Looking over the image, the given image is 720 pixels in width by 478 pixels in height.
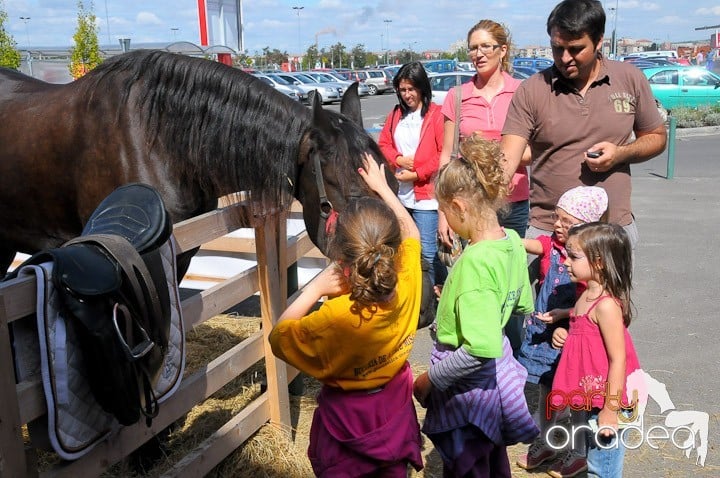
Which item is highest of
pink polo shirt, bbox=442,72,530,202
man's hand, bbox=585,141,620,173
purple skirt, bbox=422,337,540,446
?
pink polo shirt, bbox=442,72,530,202

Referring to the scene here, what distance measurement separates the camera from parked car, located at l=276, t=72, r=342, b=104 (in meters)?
33.9

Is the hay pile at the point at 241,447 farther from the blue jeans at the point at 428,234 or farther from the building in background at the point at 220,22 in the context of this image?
the building in background at the point at 220,22

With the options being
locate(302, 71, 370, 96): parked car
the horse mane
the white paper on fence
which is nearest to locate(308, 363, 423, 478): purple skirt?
the horse mane

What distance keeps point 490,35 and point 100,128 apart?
7.84 ft

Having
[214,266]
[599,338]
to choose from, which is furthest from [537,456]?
[214,266]

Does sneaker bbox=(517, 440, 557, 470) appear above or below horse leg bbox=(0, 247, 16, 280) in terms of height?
below

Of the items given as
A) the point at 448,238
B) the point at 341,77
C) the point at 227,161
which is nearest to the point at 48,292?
the point at 227,161

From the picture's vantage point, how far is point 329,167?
296cm

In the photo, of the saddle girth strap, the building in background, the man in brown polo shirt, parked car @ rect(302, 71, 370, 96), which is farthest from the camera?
parked car @ rect(302, 71, 370, 96)

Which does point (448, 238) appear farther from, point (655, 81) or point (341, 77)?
point (341, 77)

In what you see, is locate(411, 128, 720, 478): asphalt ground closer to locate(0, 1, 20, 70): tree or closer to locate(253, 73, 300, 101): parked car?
locate(0, 1, 20, 70): tree

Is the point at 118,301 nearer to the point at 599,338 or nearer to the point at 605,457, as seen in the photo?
the point at 599,338

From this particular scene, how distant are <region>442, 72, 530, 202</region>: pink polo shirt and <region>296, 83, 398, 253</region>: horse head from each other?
135 cm

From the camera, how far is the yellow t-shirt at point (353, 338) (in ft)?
6.70
